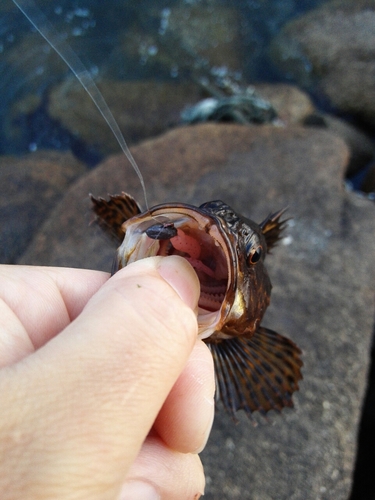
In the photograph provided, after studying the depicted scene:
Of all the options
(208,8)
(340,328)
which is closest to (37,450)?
(340,328)

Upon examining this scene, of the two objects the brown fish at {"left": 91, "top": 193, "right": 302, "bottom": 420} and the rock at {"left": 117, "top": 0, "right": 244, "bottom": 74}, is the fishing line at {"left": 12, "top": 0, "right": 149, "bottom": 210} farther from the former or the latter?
the rock at {"left": 117, "top": 0, "right": 244, "bottom": 74}

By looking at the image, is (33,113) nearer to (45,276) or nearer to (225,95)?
(225,95)

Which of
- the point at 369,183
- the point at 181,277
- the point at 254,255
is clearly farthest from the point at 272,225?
the point at 369,183

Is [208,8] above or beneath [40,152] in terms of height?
above

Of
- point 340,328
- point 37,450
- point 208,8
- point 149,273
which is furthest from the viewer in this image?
point 208,8

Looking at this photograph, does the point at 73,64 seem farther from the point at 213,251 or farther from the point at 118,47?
the point at 118,47

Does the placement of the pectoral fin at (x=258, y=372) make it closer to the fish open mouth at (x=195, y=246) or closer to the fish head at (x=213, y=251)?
the fish head at (x=213, y=251)
